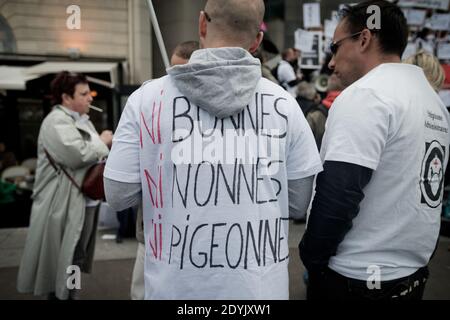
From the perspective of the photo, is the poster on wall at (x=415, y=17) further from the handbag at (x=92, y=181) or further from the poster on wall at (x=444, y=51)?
the handbag at (x=92, y=181)

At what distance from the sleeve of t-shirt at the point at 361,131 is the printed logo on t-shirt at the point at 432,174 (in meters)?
0.25

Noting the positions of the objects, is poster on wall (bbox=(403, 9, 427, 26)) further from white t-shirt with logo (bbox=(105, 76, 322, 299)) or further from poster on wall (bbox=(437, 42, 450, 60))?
white t-shirt with logo (bbox=(105, 76, 322, 299))

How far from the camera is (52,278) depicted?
3051 mm

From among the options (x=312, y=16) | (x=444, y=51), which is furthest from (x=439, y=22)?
(x=312, y=16)

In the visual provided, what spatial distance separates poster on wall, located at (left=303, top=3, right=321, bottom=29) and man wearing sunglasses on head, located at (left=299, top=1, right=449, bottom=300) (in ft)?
17.0

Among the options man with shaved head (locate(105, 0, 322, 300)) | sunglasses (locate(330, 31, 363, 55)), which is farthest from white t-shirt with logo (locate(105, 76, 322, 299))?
sunglasses (locate(330, 31, 363, 55))

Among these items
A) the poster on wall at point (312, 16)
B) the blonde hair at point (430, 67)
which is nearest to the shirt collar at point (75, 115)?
the blonde hair at point (430, 67)

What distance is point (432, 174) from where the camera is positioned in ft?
5.18

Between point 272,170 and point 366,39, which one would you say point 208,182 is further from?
point 366,39

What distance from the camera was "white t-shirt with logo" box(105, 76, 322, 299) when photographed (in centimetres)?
127

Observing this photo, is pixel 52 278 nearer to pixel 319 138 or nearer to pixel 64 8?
pixel 64 8

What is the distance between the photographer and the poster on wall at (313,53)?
6.30 meters

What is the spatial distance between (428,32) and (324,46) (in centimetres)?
222
